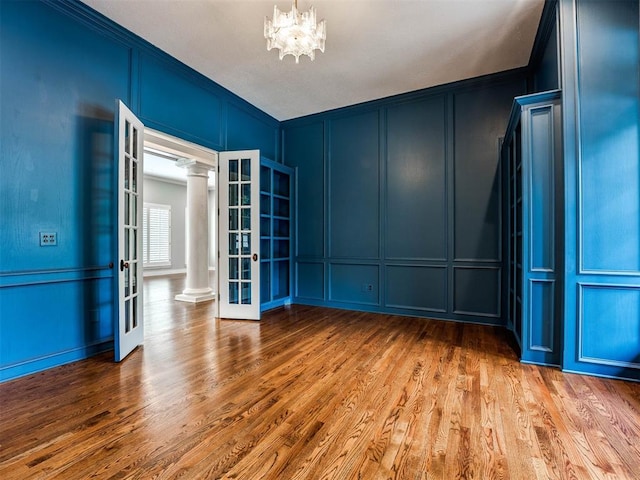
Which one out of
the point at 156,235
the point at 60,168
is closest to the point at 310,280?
the point at 60,168

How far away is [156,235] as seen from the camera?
384 inches

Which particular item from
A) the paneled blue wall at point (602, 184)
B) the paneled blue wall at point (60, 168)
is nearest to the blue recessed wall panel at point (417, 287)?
the paneled blue wall at point (602, 184)

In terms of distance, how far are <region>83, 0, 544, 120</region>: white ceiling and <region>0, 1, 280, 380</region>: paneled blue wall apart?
0.39 meters

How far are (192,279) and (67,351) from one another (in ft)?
9.97

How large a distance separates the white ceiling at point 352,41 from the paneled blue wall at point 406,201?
42cm

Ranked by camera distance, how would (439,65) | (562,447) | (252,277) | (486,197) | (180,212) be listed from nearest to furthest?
(562,447) < (439,65) < (486,197) < (252,277) < (180,212)

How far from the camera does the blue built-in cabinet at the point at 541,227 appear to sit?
2.69m

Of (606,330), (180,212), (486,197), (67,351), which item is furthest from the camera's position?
(180,212)

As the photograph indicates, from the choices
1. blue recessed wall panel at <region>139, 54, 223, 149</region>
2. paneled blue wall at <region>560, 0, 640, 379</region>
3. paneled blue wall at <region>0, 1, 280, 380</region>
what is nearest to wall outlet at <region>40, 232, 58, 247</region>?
paneled blue wall at <region>0, 1, 280, 380</region>

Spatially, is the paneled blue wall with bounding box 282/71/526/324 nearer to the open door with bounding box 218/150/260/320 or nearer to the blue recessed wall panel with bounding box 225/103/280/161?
the blue recessed wall panel with bounding box 225/103/280/161

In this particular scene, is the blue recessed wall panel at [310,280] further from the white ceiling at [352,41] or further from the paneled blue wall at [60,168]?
the paneled blue wall at [60,168]

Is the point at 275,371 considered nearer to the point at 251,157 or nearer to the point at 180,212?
the point at 251,157

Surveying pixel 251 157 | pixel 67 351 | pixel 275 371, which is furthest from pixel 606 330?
pixel 67 351

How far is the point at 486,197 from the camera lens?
410cm
